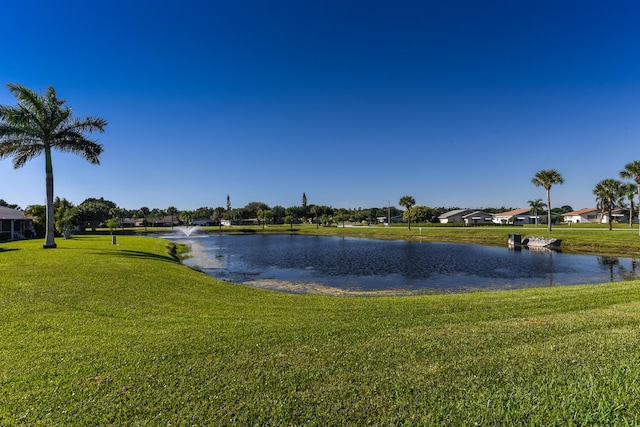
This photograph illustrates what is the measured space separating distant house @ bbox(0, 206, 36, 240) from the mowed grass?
105ft

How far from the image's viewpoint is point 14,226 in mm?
37094

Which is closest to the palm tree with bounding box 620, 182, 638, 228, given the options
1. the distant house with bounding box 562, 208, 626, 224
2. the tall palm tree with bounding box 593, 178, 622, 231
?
the tall palm tree with bounding box 593, 178, 622, 231

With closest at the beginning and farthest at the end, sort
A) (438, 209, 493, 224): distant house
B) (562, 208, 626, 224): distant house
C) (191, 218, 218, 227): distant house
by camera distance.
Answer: (562, 208, 626, 224): distant house
(438, 209, 493, 224): distant house
(191, 218, 218, 227): distant house

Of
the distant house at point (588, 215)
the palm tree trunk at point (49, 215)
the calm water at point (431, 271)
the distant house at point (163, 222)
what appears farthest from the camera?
the distant house at point (163, 222)

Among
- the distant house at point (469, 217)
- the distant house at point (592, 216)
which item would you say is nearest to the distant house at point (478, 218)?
the distant house at point (469, 217)

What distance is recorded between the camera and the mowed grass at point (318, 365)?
13.4ft

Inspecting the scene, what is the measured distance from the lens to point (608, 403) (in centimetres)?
404

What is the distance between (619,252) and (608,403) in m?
42.4

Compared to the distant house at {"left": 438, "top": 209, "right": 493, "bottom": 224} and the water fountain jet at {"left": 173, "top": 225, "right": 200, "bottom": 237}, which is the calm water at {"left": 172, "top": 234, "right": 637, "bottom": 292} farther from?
the distant house at {"left": 438, "top": 209, "right": 493, "bottom": 224}

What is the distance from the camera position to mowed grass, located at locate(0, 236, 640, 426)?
407cm

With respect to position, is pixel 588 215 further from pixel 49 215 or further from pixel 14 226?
pixel 14 226

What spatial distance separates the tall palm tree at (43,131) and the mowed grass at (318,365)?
57.4 ft

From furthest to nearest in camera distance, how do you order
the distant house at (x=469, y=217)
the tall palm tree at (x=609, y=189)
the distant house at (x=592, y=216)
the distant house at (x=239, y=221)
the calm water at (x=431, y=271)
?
the distant house at (x=239, y=221) < the distant house at (x=469, y=217) < the distant house at (x=592, y=216) < the tall palm tree at (x=609, y=189) < the calm water at (x=431, y=271)

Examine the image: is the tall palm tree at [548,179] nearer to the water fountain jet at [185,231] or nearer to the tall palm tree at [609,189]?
the tall palm tree at [609,189]
